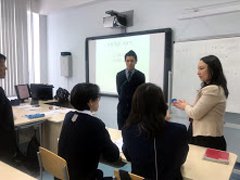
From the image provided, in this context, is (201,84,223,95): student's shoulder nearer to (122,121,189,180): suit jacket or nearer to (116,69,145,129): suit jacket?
(122,121,189,180): suit jacket

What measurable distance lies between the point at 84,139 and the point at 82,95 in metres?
0.31

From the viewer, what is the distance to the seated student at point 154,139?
4.15 ft

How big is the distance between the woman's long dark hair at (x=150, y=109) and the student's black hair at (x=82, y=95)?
400 millimetres

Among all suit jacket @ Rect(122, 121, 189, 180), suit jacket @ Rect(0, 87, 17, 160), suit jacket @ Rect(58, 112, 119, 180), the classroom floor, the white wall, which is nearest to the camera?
suit jacket @ Rect(122, 121, 189, 180)

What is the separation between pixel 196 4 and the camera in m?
3.25

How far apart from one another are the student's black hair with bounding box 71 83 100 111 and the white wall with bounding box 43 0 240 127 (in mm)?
2287

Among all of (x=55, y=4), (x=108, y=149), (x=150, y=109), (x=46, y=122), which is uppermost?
(x=55, y=4)

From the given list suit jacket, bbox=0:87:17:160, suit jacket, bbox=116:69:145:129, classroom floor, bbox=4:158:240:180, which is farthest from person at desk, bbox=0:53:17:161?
suit jacket, bbox=116:69:145:129

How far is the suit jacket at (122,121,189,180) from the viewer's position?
1264 mm

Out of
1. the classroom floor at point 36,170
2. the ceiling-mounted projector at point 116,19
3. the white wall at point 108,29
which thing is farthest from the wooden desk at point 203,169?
the ceiling-mounted projector at point 116,19

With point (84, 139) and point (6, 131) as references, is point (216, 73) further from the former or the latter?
point (6, 131)

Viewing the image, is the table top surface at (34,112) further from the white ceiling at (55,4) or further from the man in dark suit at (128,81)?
the white ceiling at (55,4)

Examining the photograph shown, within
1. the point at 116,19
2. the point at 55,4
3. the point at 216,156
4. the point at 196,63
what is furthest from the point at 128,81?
the point at 55,4

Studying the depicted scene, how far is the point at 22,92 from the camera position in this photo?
Result: 400 centimetres
